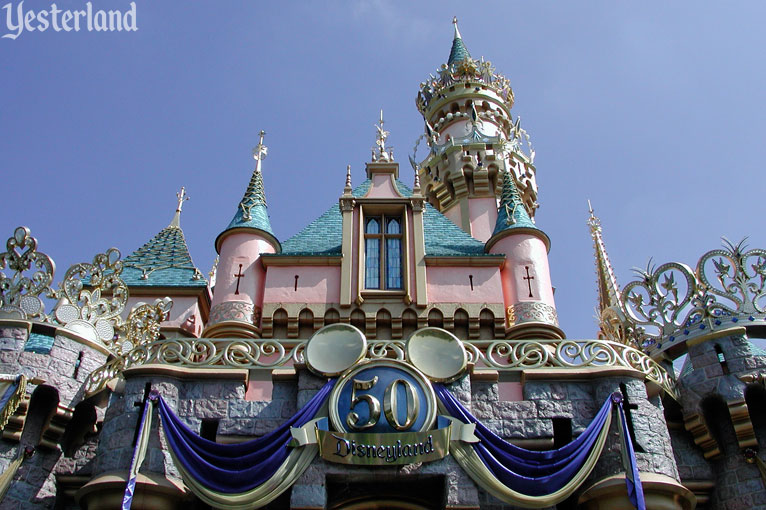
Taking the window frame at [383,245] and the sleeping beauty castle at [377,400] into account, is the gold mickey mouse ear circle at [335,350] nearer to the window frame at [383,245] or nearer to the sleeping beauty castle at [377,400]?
the sleeping beauty castle at [377,400]

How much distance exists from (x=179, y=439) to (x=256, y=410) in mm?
1203

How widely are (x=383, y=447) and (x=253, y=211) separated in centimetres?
937

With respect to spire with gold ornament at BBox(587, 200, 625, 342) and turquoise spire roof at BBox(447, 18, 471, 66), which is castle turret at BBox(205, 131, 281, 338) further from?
→ turquoise spire roof at BBox(447, 18, 471, 66)

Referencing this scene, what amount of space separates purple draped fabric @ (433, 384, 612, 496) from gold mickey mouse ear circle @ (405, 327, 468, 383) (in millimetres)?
602

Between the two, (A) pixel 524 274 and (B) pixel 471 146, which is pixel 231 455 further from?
(B) pixel 471 146

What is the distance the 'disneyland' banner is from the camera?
9781 mm

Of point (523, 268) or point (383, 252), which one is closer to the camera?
point (523, 268)

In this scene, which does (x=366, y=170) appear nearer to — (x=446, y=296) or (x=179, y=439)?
(x=446, y=296)

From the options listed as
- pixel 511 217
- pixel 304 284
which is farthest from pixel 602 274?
pixel 304 284

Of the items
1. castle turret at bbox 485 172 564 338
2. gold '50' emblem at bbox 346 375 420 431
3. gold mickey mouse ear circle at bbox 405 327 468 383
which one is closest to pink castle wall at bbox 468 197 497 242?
castle turret at bbox 485 172 564 338

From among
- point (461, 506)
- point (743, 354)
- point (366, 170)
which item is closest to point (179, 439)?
point (461, 506)

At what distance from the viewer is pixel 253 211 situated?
17.9 meters

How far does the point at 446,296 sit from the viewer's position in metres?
15.8

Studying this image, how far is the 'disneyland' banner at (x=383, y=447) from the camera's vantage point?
385 inches
